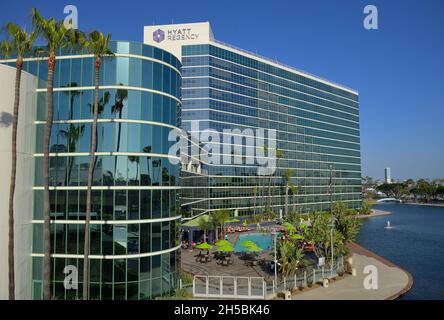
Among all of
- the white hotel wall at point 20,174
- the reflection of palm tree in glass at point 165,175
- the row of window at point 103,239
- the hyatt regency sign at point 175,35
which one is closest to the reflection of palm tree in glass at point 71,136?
the white hotel wall at point 20,174

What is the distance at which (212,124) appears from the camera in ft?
292

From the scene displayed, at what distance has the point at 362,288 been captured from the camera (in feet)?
110

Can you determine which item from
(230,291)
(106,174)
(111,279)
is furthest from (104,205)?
(230,291)

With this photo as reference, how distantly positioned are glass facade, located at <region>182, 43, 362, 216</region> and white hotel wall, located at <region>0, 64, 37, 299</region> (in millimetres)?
A: 43898

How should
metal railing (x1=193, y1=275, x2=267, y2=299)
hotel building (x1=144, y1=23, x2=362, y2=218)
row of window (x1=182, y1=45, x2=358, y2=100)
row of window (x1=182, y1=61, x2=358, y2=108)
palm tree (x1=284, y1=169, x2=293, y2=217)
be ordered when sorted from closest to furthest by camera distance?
metal railing (x1=193, y1=275, x2=267, y2=299)
hotel building (x1=144, y1=23, x2=362, y2=218)
row of window (x1=182, y1=61, x2=358, y2=108)
row of window (x1=182, y1=45, x2=358, y2=100)
palm tree (x1=284, y1=169, x2=293, y2=217)

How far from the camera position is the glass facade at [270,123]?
8912cm

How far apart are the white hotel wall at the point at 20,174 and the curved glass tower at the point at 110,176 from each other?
26.7 inches

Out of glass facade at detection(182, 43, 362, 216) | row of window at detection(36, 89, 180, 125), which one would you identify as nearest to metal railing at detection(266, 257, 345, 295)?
row of window at detection(36, 89, 180, 125)

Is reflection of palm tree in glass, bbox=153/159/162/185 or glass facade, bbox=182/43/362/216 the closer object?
reflection of palm tree in glass, bbox=153/159/162/185

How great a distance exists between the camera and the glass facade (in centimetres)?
8912

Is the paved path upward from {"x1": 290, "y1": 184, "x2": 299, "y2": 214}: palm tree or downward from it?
downward

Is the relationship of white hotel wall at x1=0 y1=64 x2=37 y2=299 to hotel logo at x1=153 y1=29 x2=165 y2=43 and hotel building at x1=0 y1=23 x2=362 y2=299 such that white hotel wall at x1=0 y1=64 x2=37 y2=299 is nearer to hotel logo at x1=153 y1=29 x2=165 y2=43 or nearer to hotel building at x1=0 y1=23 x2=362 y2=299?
hotel building at x1=0 y1=23 x2=362 y2=299

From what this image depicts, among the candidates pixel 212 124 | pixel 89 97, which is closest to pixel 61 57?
pixel 89 97
